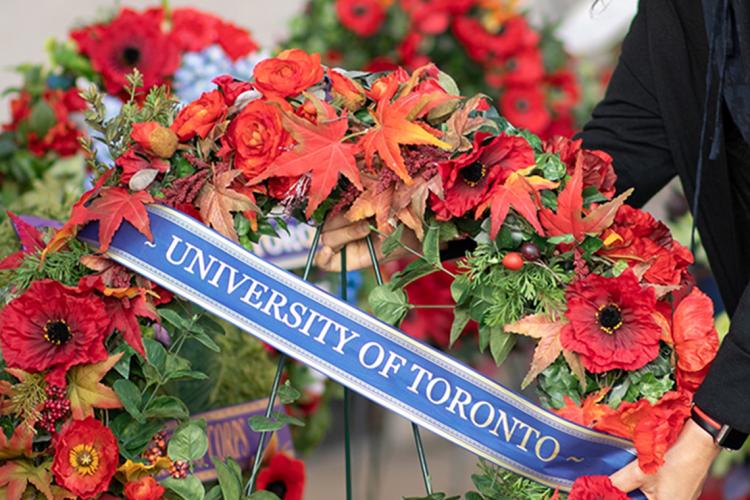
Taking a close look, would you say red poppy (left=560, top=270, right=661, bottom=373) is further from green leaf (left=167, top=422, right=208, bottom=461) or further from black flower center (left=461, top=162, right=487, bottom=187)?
green leaf (left=167, top=422, right=208, bottom=461)

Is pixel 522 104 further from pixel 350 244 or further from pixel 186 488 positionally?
pixel 186 488

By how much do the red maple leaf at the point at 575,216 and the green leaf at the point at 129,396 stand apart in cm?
58

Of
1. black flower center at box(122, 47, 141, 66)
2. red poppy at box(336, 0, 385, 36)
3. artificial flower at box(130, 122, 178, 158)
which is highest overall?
red poppy at box(336, 0, 385, 36)

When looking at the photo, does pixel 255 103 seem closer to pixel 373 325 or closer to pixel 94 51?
pixel 373 325

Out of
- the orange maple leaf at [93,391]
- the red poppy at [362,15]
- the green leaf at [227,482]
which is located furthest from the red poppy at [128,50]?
the green leaf at [227,482]

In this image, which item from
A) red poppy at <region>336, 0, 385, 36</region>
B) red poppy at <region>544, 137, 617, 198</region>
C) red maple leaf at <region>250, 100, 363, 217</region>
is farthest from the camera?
red poppy at <region>336, 0, 385, 36</region>

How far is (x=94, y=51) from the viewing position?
258 cm

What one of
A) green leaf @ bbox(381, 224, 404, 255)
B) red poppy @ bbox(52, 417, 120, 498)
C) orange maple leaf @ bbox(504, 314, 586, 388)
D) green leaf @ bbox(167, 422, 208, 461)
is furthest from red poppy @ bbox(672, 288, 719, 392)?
red poppy @ bbox(52, 417, 120, 498)

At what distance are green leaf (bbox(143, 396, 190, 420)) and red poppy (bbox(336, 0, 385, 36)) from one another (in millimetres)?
2034

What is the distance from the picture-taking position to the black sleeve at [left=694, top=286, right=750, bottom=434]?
1.38 m

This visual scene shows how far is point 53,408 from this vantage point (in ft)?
4.78

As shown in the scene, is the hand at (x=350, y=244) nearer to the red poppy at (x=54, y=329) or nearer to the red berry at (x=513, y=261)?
the red berry at (x=513, y=261)

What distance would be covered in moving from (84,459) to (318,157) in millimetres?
489

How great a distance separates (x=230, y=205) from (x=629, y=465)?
62cm
